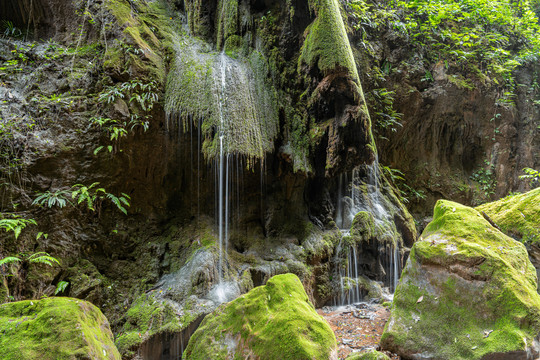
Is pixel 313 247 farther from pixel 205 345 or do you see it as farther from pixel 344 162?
pixel 205 345

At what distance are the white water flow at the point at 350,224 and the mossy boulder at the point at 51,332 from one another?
16.9 ft

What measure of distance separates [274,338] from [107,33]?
6.72 metres

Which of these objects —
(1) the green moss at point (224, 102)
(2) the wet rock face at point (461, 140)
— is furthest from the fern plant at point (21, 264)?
(2) the wet rock face at point (461, 140)

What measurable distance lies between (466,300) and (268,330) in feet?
8.88

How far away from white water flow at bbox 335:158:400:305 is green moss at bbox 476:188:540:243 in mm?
2362

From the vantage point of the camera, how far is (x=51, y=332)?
2.77 meters

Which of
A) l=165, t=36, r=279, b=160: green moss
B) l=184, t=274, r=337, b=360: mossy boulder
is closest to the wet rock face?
l=165, t=36, r=279, b=160: green moss

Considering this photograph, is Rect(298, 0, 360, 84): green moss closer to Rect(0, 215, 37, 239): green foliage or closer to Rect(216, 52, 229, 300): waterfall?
Rect(216, 52, 229, 300): waterfall

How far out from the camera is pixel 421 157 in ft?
36.8

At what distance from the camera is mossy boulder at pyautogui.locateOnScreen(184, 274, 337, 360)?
3135 millimetres

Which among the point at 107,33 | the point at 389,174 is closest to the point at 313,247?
the point at 389,174

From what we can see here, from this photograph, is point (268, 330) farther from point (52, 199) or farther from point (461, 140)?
point (461, 140)

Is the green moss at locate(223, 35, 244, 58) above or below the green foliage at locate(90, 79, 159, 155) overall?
above

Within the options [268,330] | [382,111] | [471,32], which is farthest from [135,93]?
[471,32]
